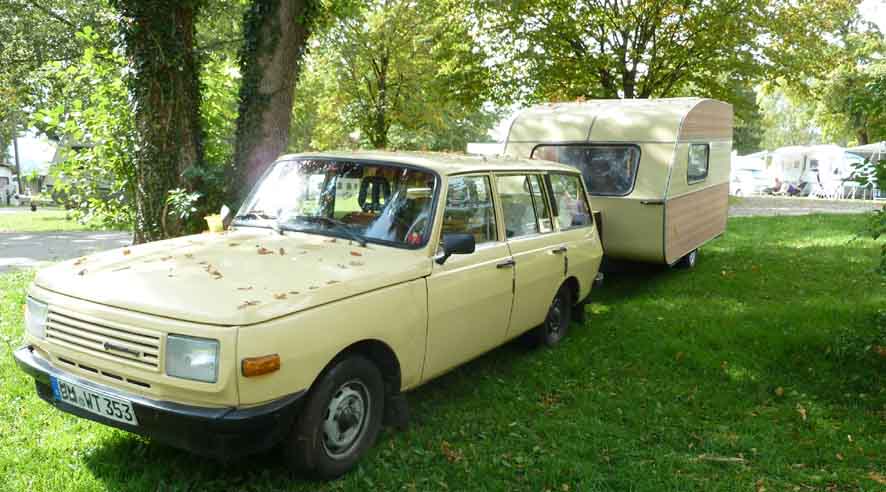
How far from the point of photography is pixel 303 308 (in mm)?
3346

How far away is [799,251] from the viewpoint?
12.3 meters

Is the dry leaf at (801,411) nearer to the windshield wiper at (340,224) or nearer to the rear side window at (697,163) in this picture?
the windshield wiper at (340,224)

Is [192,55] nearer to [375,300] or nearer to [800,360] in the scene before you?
[375,300]

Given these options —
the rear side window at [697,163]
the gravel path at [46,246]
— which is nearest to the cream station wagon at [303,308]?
the rear side window at [697,163]

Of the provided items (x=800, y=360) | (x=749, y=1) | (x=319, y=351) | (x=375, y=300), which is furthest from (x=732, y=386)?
(x=749, y=1)

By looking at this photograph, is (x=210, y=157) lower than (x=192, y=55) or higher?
lower

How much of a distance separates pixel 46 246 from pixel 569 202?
44.2 feet

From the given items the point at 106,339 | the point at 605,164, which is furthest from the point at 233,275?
the point at 605,164

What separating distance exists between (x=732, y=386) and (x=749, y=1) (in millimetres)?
14195

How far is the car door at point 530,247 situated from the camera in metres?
5.41

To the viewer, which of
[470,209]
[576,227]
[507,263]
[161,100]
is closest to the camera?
[470,209]

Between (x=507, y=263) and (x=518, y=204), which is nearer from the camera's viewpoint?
(x=507, y=263)

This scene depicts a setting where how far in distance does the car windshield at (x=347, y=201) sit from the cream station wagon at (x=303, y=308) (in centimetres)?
1

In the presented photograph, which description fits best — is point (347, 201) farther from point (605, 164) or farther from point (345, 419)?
point (605, 164)
